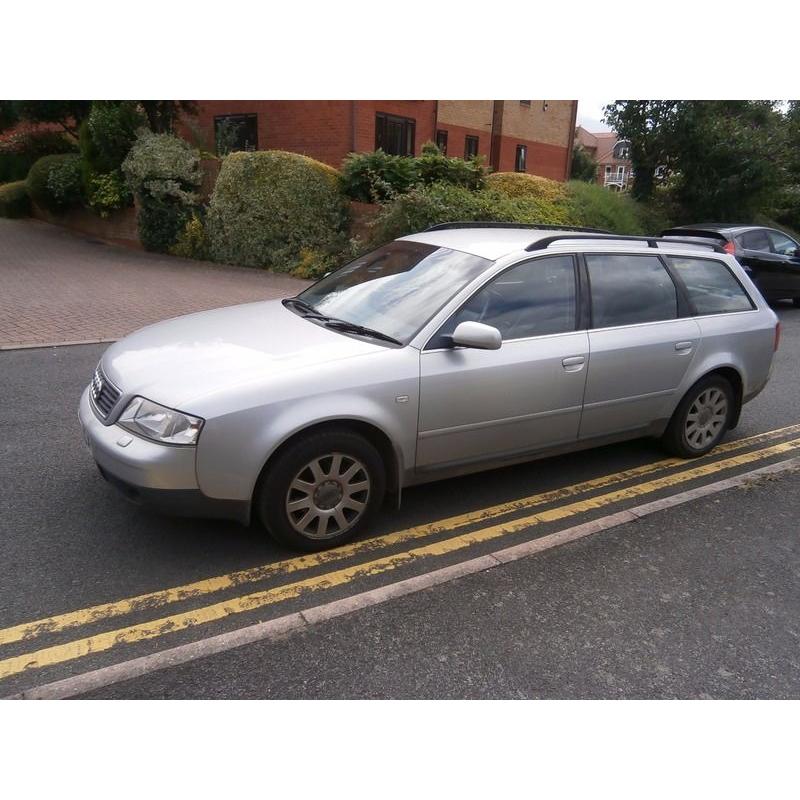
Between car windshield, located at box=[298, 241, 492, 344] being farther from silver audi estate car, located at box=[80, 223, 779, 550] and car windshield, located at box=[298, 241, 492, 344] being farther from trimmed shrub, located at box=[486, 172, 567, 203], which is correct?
trimmed shrub, located at box=[486, 172, 567, 203]

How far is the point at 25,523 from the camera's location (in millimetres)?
3611

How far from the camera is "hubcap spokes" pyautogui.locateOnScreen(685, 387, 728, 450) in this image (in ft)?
16.0

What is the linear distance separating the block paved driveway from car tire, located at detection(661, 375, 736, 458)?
644 cm

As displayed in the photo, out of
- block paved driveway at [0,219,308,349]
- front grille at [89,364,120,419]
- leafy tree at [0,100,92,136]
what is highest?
leafy tree at [0,100,92,136]

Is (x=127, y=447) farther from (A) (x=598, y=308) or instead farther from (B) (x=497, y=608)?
(A) (x=598, y=308)

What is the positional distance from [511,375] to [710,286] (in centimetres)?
211

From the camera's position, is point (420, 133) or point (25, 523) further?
point (420, 133)

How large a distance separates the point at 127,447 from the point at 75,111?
61.8ft

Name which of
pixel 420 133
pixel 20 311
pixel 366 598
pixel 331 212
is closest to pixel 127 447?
pixel 366 598

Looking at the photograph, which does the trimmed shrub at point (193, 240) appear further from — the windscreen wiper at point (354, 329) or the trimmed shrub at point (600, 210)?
the windscreen wiper at point (354, 329)

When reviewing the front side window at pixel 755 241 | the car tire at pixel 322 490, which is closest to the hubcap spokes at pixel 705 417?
the car tire at pixel 322 490

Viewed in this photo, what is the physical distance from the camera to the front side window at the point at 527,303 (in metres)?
3.81

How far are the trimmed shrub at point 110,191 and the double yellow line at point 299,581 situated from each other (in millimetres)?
14981

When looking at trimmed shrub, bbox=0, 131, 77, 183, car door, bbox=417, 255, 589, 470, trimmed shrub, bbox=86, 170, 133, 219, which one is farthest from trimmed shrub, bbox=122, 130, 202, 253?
car door, bbox=417, 255, 589, 470
